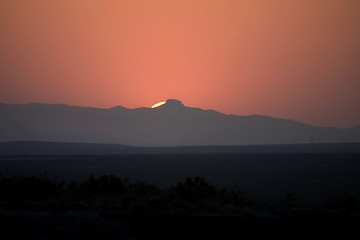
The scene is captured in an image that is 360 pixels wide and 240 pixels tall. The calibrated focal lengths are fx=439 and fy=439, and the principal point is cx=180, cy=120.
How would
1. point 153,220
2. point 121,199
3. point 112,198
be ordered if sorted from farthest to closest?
point 112,198, point 121,199, point 153,220

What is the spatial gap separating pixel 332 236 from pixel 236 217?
6.60 ft

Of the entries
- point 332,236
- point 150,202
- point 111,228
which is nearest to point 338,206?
point 332,236

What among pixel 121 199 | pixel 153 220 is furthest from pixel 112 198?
pixel 153 220

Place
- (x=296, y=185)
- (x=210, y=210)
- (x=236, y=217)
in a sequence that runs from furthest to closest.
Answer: (x=296, y=185) → (x=210, y=210) → (x=236, y=217)

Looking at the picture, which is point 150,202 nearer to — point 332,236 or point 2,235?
point 2,235

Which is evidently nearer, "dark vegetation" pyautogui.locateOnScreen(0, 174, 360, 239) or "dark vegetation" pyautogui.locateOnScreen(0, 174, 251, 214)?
"dark vegetation" pyautogui.locateOnScreen(0, 174, 360, 239)

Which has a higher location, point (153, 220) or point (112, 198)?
point (112, 198)

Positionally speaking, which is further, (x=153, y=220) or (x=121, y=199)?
(x=121, y=199)

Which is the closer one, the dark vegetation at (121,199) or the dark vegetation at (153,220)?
the dark vegetation at (153,220)

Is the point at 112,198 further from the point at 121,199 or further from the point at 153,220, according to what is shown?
the point at 153,220

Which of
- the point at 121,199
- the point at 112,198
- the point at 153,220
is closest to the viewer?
the point at 153,220

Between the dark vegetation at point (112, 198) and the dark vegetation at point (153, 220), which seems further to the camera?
the dark vegetation at point (112, 198)

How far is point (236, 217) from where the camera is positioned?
9008mm

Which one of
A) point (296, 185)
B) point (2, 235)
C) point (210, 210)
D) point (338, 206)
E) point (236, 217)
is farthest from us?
point (296, 185)
